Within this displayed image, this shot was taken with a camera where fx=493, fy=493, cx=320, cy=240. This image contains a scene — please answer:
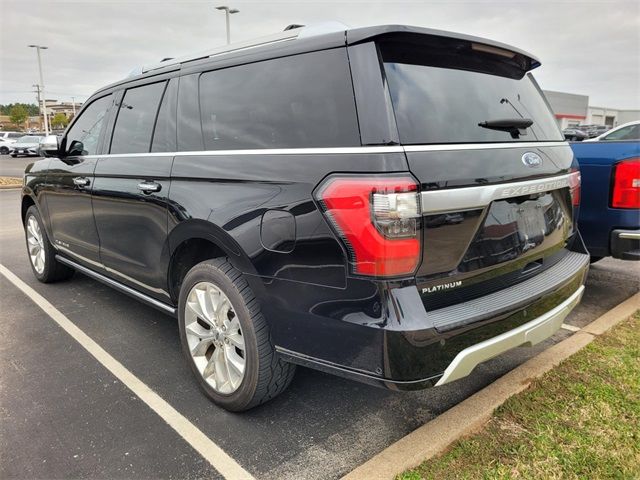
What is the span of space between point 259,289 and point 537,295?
4.54 ft

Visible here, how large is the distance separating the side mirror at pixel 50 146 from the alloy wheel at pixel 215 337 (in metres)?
2.46

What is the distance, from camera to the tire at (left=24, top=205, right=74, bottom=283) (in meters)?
4.97

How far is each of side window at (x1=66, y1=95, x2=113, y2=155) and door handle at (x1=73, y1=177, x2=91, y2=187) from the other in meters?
0.22

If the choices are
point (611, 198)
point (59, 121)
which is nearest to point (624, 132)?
point (611, 198)

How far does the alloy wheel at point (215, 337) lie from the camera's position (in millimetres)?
2647

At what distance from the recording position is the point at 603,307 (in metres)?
4.31

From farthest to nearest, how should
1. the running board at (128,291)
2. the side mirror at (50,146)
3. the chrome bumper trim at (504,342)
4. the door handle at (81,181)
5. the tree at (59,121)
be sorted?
the tree at (59,121) < the side mirror at (50,146) < the door handle at (81,181) < the running board at (128,291) < the chrome bumper trim at (504,342)

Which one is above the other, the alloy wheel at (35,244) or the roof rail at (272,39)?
the roof rail at (272,39)

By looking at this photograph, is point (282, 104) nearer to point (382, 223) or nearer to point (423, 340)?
point (382, 223)

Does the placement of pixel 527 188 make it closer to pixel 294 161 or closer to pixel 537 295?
pixel 537 295

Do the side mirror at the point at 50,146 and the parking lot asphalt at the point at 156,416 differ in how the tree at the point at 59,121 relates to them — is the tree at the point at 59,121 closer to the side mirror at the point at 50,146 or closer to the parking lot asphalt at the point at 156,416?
the side mirror at the point at 50,146

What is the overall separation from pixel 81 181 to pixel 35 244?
180 cm

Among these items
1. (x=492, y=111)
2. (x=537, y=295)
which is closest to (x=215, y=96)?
(x=492, y=111)

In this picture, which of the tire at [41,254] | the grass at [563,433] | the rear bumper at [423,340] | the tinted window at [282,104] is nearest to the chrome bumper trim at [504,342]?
the rear bumper at [423,340]
